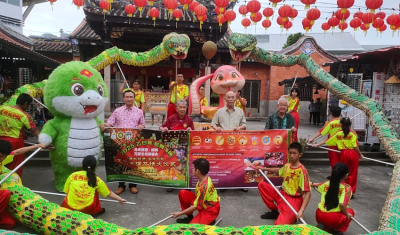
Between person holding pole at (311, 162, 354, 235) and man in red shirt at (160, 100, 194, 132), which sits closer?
person holding pole at (311, 162, 354, 235)

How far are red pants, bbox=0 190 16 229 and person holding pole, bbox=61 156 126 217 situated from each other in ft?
1.80

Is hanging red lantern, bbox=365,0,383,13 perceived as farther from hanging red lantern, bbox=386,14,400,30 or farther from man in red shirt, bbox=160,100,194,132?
man in red shirt, bbox=160,100,194,132

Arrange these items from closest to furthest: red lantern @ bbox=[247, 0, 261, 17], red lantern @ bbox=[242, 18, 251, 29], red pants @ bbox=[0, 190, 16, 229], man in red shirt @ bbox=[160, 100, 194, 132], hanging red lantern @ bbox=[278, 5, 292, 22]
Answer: red pants @ bbox=[0, 190, 16, 229], man in red shirt @ bbox=[160, 100, 194, 132], red lantern @ bbox=[247, 0, 261, 17], hanging red lantern @ bbox=[278, 5, 292, 22], red lantern @ bbox=[242, 18, 251, 29]

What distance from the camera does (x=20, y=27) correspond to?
21.6m

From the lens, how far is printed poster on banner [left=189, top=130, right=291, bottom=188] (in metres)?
4.20

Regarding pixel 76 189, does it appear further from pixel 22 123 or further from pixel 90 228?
pixel 22 123

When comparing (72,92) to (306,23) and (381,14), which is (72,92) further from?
(381,14)

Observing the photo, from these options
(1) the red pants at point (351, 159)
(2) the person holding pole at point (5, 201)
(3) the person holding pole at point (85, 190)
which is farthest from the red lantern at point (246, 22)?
(2) the person holding pole at point (5, 201)

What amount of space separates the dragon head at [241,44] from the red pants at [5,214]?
4350 millimetres

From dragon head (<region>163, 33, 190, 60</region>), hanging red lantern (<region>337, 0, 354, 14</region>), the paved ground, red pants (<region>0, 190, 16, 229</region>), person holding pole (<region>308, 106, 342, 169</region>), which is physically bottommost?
the paved ground

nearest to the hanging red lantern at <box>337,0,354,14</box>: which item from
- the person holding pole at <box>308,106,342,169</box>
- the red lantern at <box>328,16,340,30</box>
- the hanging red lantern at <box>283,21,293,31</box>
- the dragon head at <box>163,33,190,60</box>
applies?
the red lantern at <box>328,16,340,30</box>

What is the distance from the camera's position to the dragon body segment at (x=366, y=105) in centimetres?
285

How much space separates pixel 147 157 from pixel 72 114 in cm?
124

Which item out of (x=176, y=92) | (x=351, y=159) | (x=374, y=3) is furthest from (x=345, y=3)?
(x=176, y=92)
